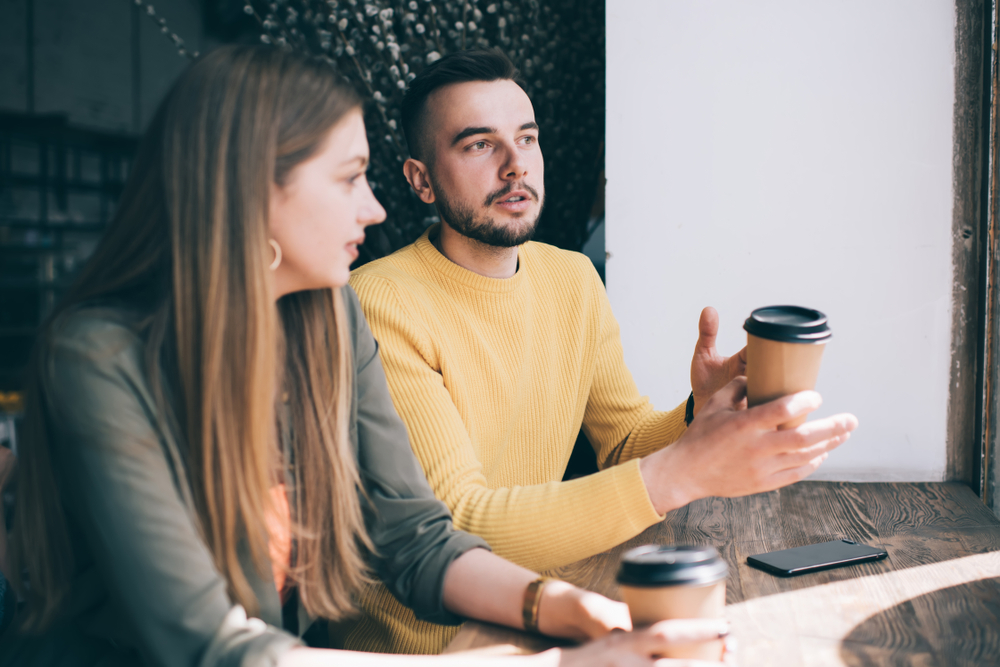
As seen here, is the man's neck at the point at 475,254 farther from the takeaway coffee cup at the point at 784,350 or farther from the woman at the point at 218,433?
the takeaway coffee cup at the point at 784,350

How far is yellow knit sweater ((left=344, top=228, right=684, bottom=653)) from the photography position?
101 centimetres

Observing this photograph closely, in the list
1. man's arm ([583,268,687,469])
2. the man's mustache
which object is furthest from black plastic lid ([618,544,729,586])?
the man's mustache

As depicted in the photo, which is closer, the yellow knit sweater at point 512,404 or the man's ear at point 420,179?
the yellow knit sweater at point 512,404

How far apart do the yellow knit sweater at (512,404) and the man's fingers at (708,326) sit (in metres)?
0.18

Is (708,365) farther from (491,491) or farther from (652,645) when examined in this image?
(652,645)

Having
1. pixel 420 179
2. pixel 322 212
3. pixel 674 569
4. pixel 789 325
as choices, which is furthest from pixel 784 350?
pixel 420 179

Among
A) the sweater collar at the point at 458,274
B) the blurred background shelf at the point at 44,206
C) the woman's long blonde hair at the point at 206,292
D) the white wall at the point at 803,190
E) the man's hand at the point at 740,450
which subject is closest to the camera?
the woman's long blonde hair at the point at 206,292

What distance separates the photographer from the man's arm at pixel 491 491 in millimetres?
968

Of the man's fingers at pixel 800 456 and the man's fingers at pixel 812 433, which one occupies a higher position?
the man's fingers at pixel 812 433

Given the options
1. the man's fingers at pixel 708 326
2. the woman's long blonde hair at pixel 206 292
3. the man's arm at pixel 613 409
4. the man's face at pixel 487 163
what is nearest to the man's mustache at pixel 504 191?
the man's face at pixel 487 163

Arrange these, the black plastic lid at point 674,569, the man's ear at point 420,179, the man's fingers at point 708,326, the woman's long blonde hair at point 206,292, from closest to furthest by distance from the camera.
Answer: the black plastic lid at point 674,569, the woman's long blonde hair at point 206,292, the man's fingers at point 708,326, the man's ear at point 420,179

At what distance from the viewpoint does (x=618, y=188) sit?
68.4 inches

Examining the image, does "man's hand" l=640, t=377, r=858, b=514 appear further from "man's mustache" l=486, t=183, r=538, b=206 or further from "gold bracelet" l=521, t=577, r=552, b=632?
"man's mustache" l=486, t=183, r=538, b=206

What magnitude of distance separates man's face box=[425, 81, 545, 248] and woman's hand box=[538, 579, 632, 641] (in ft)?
2.62
